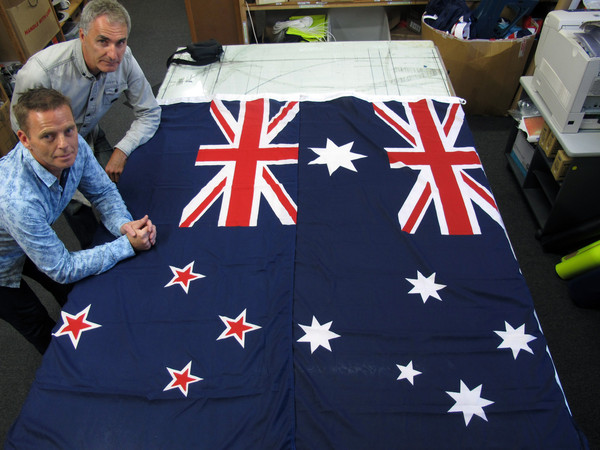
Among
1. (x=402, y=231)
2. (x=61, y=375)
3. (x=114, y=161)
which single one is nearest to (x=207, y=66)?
(x=114, y=161)

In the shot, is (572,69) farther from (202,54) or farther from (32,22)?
(32,22)

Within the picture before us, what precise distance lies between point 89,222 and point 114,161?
329mm

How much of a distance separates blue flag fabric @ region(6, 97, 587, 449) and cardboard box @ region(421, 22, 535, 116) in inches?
45.9

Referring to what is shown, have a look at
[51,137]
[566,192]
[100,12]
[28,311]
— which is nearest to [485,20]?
[566,192]

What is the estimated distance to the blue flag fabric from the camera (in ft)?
4.19

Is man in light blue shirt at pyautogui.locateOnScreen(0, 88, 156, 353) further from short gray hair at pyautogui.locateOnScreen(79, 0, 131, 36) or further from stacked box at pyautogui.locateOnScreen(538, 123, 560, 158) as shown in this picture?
stacked box at pyautogui.locateOnScreen(538, 123, 560, 158)

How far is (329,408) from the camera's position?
1.30m

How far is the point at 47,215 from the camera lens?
4.84ft

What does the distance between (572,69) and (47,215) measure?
2.21 m

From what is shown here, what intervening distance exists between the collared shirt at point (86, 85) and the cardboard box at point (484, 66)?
1.93m

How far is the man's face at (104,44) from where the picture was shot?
1.69 m

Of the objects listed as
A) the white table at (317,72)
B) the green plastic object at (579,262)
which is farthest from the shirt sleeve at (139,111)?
the green plastic object at (579,262)

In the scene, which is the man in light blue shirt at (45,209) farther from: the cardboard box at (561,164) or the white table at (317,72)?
the cardboard box at (561,164)

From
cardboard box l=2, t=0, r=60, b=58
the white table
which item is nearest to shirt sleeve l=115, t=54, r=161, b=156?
the white table
